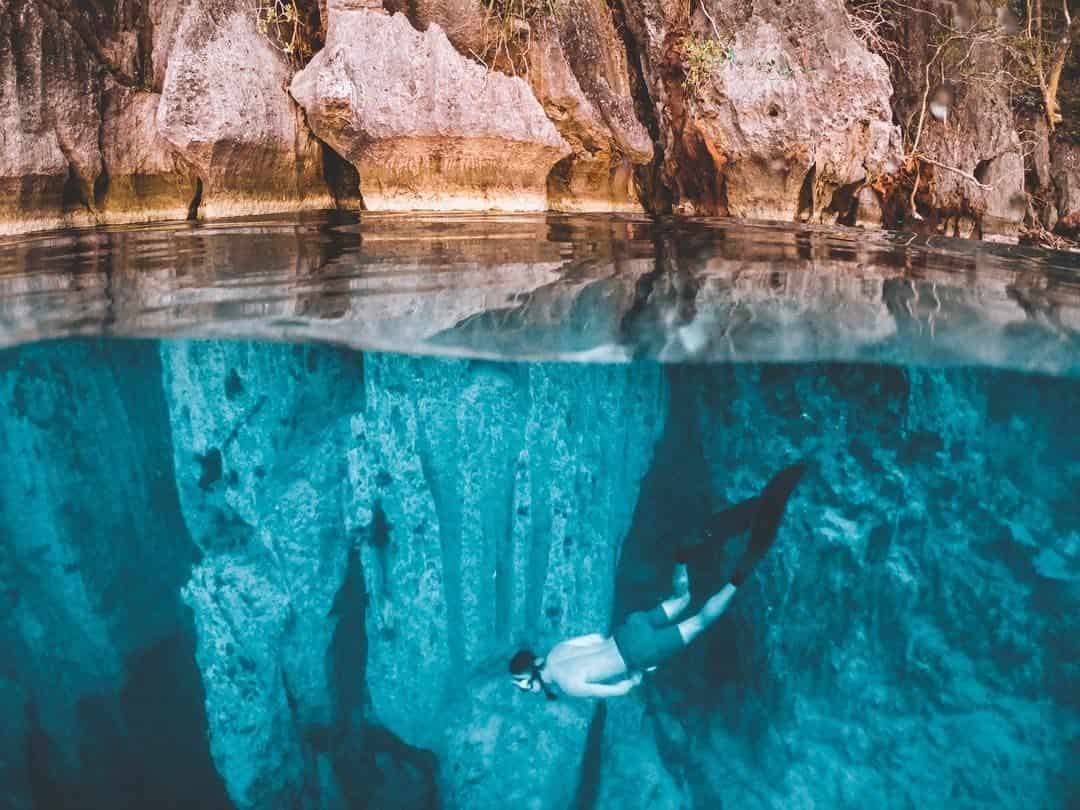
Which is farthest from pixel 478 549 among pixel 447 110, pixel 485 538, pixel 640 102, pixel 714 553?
pixel 640 102

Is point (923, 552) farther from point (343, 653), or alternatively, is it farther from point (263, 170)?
point (263, 170)

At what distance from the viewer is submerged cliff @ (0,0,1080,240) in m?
7.95

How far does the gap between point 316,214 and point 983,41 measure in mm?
9817

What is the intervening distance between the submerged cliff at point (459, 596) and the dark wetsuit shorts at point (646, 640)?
332mm

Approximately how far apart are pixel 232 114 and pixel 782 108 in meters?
6.02

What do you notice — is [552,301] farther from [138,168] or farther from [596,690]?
[138,168]

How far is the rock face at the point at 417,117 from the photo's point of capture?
8.08 metres

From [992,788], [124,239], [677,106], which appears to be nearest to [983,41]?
[677,106]

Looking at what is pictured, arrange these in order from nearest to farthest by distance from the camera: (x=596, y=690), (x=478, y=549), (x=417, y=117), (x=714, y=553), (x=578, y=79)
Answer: (x=596, y=690) → (x=478, y=549) → (x=714, y=553) → (x=417, y=117) → (x=578, y=79)

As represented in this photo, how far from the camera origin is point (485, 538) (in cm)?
549

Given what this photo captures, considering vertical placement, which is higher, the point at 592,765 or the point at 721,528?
the point at 721,528

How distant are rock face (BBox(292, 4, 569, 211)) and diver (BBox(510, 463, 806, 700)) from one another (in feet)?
15.8

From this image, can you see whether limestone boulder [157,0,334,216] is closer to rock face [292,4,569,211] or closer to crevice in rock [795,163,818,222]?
rock face [292,4,569,211]

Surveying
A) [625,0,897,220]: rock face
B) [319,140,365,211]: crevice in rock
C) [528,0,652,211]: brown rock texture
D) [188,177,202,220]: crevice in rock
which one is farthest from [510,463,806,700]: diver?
[188,177,202,220]: crevice in rock
